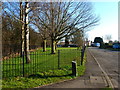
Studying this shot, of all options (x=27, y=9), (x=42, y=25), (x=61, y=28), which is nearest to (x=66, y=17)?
(x=61, y=28)

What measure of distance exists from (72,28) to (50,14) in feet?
13.1

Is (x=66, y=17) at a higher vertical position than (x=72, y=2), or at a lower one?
lower

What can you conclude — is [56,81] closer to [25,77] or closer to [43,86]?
[43,86]

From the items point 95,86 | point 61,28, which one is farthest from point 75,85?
point 61,28

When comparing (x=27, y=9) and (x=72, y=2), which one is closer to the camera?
(x=27, y=9)

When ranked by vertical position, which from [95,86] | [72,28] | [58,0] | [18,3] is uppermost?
[58,0]

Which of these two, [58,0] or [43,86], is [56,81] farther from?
[58,0]

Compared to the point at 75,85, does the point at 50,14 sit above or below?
above

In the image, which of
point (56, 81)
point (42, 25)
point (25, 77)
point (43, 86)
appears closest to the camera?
point (43, 86)

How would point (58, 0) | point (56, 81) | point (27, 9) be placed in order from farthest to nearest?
point (58, 0)
point (27, 9)
point (56, 81)

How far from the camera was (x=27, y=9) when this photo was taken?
9359mm

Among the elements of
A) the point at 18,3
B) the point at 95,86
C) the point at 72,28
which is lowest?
the point at 95,86

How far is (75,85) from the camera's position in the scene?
14.1 ft

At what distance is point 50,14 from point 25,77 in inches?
480
